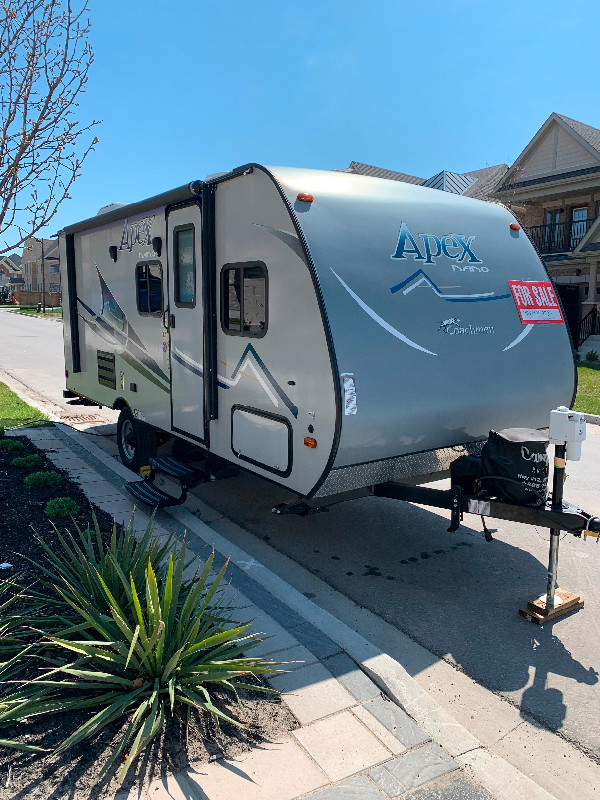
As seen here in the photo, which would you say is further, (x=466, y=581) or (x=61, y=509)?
(x=61, y=509)

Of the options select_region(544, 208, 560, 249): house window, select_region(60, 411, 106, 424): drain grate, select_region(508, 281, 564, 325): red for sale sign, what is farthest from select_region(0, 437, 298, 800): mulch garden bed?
select_region(544, 208, 560, 249): house window

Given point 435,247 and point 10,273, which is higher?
point 10,273

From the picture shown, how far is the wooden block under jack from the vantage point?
4.52 m

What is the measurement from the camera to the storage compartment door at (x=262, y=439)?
488cm

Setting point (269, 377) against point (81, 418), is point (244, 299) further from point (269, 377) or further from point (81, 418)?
point (81, 418)

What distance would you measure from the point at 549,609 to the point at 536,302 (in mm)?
2683

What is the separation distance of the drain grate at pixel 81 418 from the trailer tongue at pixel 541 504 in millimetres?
7061

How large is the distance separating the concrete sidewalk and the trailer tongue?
107 cm

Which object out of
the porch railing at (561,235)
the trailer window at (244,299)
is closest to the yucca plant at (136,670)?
the trailer window at (244,299)

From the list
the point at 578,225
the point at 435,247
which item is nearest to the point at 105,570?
the point at 435,247

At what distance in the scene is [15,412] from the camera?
1080cm

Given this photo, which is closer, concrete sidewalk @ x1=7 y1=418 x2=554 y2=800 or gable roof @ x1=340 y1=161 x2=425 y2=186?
concrete sidewalk @ x1=7 y1=418 x2=554 y2=800

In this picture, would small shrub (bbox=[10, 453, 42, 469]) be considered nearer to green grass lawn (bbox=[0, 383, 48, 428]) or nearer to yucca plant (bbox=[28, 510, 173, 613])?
green grass lawn (bbox=[0, 383, 48, 428])

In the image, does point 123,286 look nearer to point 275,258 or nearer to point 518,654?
point 275,258
